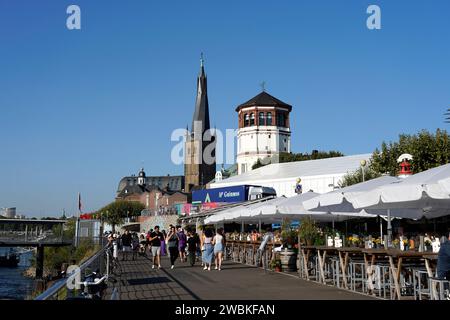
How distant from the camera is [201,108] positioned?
17412cm

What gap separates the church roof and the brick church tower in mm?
65366

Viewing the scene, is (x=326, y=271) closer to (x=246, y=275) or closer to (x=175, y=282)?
(x=246, y=275)

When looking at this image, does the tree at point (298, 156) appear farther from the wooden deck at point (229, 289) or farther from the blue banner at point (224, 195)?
the wooden deck at point (229, 289)

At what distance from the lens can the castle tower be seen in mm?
103938

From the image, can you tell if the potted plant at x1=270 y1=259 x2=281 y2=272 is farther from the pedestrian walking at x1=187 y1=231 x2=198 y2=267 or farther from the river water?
the river water

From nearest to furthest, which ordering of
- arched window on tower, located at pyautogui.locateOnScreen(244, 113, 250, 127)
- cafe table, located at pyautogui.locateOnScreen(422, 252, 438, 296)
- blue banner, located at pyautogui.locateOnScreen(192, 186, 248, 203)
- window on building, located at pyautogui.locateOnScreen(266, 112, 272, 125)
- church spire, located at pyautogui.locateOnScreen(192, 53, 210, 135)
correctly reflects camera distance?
1. cafe table, located at pyautogui.locateOnScreen(422, 252, 438, 296)
2. blue banner, located at pyautogui.locateOnScreen(192, 186, 248, 203)
3. window on building, located at pyautogui.locateOnScreen(266, 112, 272, 125)
4. arched window on tower, located at pyautogui.locateOnScreen(244, 113, 250, 127)
5. church spire, located at pyautogui.locateOnScreen(192, 53, 210, 135)

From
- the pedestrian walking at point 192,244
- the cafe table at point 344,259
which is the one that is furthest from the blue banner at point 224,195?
the cafe table at point 344,259

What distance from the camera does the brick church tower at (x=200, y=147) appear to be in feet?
573

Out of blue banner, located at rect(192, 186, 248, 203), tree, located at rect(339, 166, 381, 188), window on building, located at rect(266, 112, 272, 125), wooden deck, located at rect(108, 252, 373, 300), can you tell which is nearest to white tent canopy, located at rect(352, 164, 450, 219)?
wooden deck, located at rect(108, 252, 373, 300)

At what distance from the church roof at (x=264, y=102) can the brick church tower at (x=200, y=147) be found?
6537 centimetres

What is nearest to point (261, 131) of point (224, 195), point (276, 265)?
point (224, 195)
